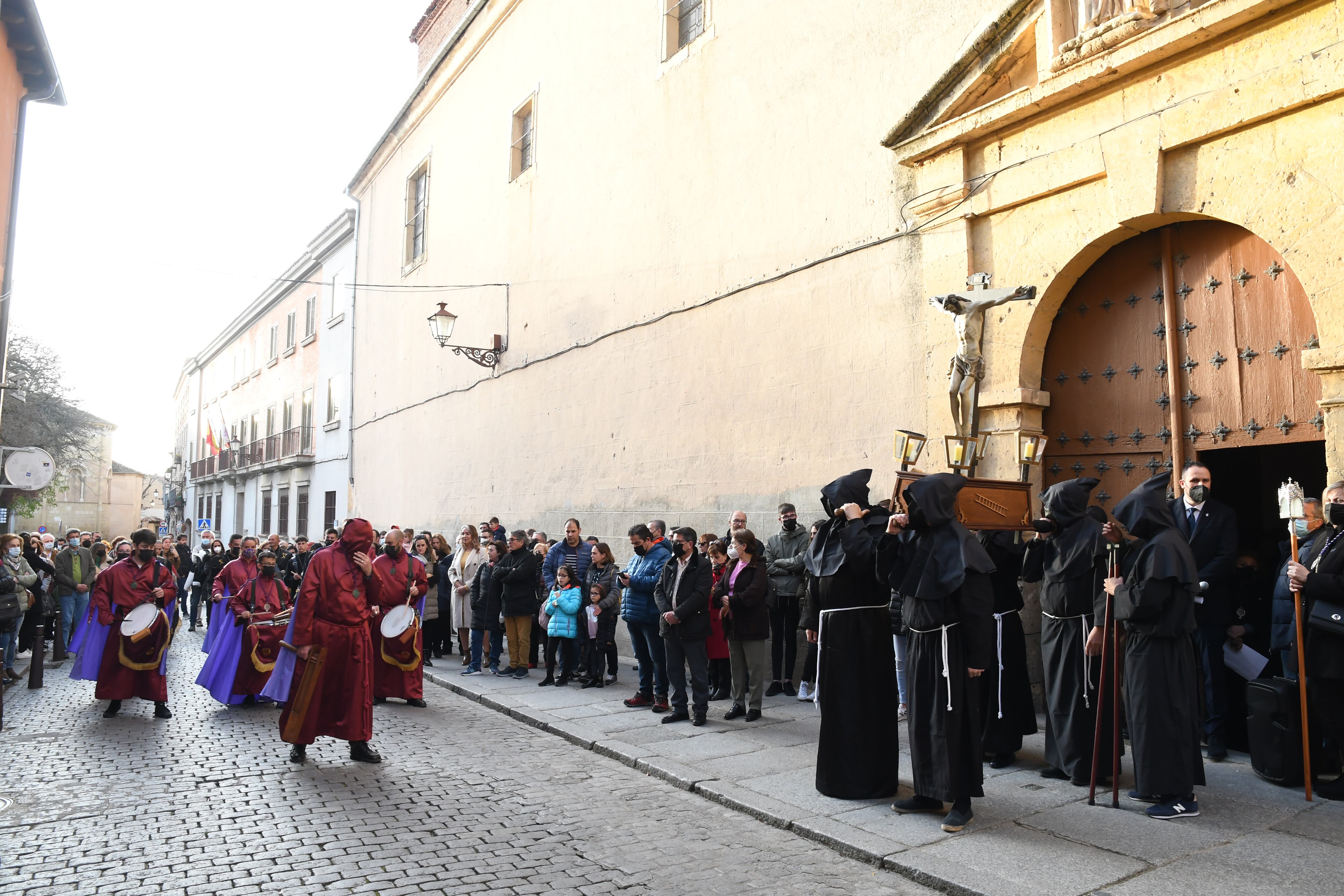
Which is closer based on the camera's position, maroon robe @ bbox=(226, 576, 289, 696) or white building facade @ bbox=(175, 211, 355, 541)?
maroon robe @ bbox=(226, 576, 289, 696)

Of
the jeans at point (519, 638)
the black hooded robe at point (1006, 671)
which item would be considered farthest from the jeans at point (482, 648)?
the black hooded robe at point (1006, 671)

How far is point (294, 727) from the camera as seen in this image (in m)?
6.87

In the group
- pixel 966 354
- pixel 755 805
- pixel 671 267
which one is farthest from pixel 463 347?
pixel 755 805

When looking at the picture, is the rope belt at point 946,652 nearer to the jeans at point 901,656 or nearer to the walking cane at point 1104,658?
the walking cane at point 1104,658

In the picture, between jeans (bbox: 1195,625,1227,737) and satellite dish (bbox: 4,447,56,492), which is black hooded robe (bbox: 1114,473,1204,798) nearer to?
jeans (bbox: 1195,625,1227,737)

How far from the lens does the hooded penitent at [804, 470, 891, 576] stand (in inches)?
227

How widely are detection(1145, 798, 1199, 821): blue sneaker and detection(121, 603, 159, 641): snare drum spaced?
8.31m

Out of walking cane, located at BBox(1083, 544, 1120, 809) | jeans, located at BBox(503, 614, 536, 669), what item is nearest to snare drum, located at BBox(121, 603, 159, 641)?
jeans, located at BBox(503, 614, 536, 669)

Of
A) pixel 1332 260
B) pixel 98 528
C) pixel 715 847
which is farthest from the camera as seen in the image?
pixel 98 528

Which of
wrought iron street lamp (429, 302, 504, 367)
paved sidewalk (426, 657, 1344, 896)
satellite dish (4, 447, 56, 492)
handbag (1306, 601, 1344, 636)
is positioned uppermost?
wrought iron street lamp (429, 302, 504, 367)

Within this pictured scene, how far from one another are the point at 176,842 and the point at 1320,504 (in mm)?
7406

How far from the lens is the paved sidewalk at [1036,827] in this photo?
167 inches

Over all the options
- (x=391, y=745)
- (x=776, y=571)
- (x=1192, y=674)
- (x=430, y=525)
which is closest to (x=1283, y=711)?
(x=1192, y=674)

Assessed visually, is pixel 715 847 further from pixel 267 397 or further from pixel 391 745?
pixel 267 397
